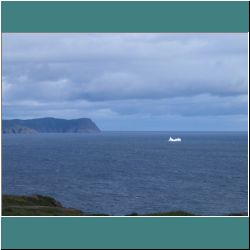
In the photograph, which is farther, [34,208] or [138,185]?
[138,185]

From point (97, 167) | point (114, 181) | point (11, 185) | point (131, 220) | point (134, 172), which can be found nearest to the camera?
point (131, 220)

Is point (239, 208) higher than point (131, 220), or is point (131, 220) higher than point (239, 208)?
point (131, 220)

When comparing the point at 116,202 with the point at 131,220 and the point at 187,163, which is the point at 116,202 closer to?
the point at 131,220

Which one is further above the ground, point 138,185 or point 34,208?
point 34,208

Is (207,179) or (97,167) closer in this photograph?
(207,179)

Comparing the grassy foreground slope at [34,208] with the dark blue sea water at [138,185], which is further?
the dark blue sea water at [138,185]

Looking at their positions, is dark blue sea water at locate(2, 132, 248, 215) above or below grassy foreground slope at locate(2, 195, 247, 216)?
below

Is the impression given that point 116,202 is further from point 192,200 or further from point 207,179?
point 207,179

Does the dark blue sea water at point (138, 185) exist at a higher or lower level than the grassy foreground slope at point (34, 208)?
lower

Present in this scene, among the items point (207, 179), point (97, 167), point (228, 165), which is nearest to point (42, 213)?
point (207, 179)

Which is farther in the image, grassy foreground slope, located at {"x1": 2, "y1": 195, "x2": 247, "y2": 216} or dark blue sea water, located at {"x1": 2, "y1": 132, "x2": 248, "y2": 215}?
dark blue sea water, located at {"x1": 2, "y1": 132, "x2": 248, "y2": 215}

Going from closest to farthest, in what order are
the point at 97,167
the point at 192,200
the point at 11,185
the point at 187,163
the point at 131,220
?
the point at 131,220
the point at 192,200
the point at 11,185
the point at 97,167
the point at 187,163
